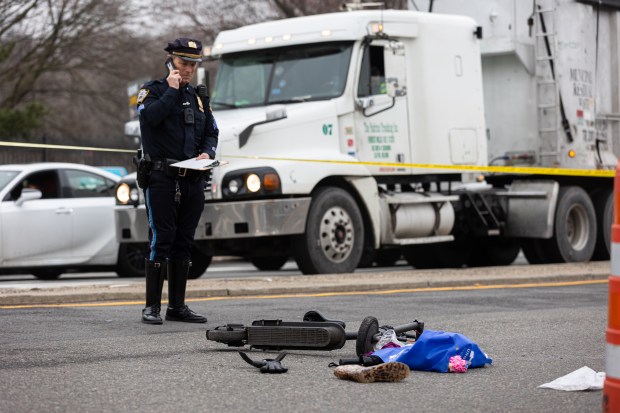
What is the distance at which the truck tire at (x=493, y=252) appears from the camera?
1908 centimetres

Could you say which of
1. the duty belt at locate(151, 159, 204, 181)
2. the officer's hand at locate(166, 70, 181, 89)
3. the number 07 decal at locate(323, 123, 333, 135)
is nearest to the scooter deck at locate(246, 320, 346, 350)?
the duty belt at locate(151, 159, 204, 181)

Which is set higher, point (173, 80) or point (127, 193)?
point (173, 80)

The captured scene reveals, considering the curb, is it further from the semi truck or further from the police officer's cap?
the police officer's cap

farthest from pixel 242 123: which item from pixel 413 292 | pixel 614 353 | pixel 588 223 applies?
pixel 614 353

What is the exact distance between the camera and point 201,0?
3744cm

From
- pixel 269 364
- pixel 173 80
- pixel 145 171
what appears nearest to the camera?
pixel 269 364

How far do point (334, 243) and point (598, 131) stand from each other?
5526 mm

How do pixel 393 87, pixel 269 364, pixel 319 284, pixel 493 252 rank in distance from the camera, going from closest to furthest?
pixel 269 364, pixel 319 284, pixel 393 87, pixel 493 252

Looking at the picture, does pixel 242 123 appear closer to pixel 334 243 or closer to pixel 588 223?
pixel 334 243

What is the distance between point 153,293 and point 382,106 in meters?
7.02

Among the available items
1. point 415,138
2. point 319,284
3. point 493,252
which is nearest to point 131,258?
point 415,138

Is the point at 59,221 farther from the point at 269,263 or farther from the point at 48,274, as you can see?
the point at 269,263

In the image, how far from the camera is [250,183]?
1428 cm

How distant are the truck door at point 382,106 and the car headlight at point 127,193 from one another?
2.74 m
